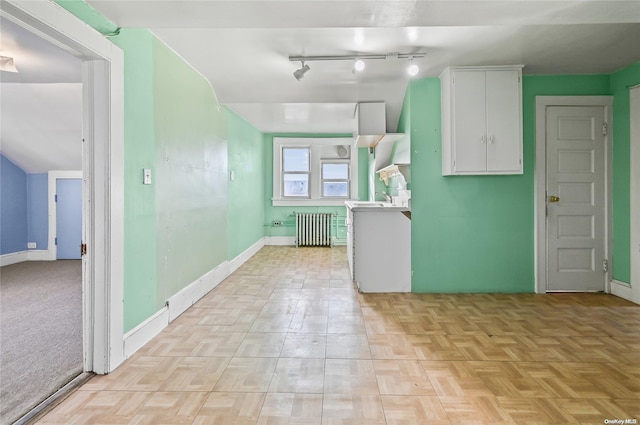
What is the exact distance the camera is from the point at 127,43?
2.53 m

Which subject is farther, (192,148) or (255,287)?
(255,287)

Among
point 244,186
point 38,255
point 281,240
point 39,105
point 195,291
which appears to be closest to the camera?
point 195,291

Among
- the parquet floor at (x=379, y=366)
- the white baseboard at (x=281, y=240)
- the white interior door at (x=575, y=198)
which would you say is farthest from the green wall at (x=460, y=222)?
the white baseboard at (x=281, y=240)

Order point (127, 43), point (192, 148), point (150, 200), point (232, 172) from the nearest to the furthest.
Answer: point (127, 43) → point (150, 200) → point (192, 148) → point (232, 172)

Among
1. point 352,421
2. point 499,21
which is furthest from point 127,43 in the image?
point 352,421

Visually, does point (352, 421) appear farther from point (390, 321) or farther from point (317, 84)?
point (317, 84)

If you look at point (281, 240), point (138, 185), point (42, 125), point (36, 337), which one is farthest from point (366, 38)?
point (281, 240)

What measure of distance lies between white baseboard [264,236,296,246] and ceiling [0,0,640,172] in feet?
9.82

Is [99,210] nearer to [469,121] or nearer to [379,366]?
[379,366]

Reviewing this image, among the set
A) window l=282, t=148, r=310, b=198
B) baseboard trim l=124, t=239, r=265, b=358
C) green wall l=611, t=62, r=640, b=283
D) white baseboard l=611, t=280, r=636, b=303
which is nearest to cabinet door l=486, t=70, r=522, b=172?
green wall l=611, t=62, r=640, b=283

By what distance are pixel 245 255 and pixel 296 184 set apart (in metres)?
2.62

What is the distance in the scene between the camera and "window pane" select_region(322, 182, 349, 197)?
8.20 meters

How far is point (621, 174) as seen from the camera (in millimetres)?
3912

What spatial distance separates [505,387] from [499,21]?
2311mm
